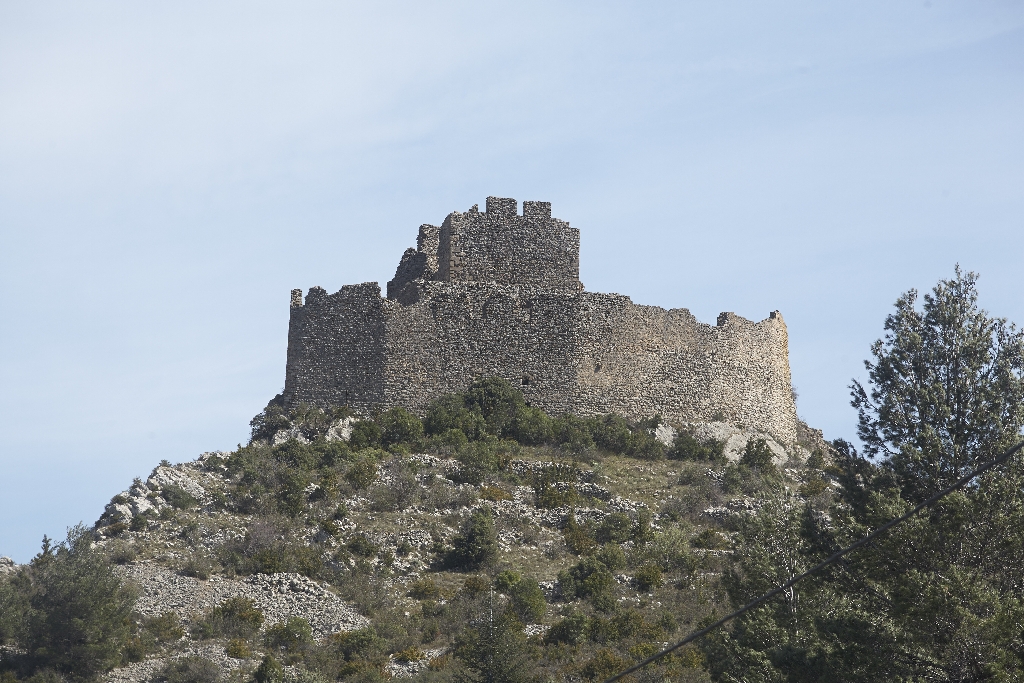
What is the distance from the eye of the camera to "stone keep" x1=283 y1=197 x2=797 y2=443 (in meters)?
41.2

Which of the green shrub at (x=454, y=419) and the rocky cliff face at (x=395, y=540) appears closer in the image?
the rocky cliff face at (x=395, y=540)

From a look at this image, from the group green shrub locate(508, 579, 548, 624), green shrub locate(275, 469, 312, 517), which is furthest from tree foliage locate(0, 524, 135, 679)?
green shrub locate(508, 579, 548, 624)

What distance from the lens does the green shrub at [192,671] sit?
89.8 feet

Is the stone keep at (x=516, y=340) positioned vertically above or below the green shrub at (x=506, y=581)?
above

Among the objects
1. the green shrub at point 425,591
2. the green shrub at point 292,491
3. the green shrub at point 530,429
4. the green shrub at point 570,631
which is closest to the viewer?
the green shrub at point 570,631

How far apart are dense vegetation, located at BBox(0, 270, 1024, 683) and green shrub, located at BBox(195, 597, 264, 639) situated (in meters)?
0.06

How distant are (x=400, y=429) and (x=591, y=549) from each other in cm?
781

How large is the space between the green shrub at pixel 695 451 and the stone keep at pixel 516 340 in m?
1.87

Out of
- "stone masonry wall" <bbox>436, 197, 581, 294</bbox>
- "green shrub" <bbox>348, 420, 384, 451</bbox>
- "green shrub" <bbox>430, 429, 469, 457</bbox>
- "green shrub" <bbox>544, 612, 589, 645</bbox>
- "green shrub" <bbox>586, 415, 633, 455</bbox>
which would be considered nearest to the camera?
"green shrub" <bbox>544, 612, 589, 645</bbox>

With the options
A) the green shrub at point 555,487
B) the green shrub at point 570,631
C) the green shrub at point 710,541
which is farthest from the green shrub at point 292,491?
the green shrub at point 710,541

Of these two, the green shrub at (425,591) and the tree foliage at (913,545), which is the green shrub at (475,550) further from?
the tree foliage at (913,545)

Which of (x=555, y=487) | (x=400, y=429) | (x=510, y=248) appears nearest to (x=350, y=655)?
(x=555, y=487)

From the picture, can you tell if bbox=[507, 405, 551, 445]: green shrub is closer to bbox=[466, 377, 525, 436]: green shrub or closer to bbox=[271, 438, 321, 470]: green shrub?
bbox=[466, 377, 525, 436]: green shrub

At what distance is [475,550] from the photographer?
32.6 meters
